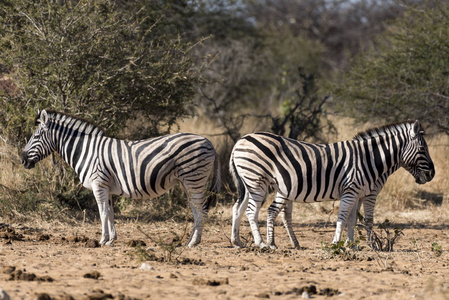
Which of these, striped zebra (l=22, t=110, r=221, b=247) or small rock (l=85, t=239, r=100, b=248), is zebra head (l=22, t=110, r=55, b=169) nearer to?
striped zebra (l=22, t=110, r=221, b=247)

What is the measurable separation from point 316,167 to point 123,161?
7.61ft

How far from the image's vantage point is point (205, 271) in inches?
232

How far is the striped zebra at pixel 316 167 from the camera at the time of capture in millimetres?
7254

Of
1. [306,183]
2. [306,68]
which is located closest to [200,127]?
[306,183]

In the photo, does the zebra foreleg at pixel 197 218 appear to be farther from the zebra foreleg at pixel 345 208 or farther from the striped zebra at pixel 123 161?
the zebra foreleg at pixel 345 208

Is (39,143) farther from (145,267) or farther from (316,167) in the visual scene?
A: (316,167)

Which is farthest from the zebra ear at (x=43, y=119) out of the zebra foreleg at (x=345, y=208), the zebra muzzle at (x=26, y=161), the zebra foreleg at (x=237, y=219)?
the zebra foreleg at (x=345, y=208)

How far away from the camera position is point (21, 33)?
30.0 feet

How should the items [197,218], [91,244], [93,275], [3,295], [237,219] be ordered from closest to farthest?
[3,295]
[93,275]
[91,244]
[197,218]
[237,219]

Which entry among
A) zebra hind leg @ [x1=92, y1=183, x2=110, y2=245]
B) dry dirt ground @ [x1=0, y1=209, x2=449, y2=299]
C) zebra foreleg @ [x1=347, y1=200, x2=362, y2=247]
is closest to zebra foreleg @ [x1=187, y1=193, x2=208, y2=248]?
dry dirt ground @ [x1=0, y1=209, x2=449, y2=299]

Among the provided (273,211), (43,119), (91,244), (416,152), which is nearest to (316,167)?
(273,211)

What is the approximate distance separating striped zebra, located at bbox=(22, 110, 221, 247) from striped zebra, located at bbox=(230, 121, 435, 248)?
0.48 metres

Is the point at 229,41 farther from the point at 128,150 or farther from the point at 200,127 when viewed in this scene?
the point at 128,150

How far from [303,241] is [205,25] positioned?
14342mm
